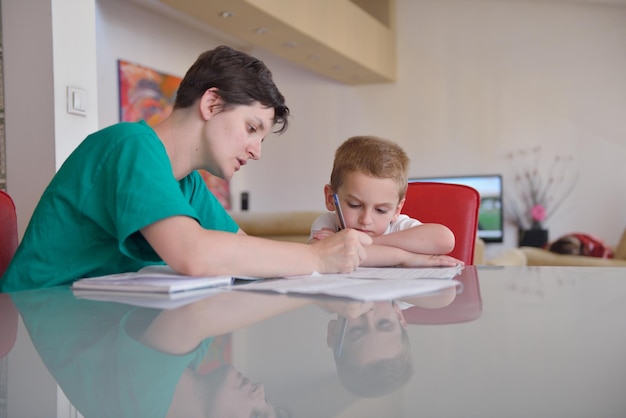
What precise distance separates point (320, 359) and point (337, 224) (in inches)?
46.6

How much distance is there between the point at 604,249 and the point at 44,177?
4.20 m

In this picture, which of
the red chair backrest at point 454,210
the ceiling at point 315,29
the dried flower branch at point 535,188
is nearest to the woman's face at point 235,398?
the red chair backrest at point 454,210

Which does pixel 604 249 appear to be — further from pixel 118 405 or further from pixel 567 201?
pixel 118 405

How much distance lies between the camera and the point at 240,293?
82 cm

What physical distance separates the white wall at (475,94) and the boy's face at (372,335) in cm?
523

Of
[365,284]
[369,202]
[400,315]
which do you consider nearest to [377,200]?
[369,202]

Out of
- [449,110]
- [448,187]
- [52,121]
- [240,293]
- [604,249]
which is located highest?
[449,110]

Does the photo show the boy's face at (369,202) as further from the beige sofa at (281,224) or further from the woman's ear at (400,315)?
the beige sofa at (281,224)

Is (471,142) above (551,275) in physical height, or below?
above

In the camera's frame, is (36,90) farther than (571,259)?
No

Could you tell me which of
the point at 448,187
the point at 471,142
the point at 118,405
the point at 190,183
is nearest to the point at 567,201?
the point at 471,142

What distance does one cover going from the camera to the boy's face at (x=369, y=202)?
1451mm

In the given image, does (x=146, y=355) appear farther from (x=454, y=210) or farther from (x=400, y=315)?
(x=454, y=210)

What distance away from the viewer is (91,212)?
1.05 metres
